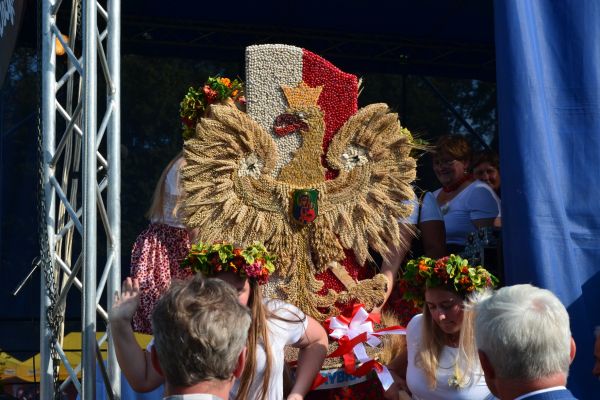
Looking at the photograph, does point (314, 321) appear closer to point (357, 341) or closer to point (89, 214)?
point (357, 341)

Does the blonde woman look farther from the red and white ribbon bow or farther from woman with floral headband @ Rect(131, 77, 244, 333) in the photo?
the red and white ribbon bow

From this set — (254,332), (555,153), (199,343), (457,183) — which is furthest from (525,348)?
(457,183)

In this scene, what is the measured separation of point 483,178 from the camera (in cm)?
524

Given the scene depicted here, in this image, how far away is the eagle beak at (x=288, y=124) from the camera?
12.4 ft

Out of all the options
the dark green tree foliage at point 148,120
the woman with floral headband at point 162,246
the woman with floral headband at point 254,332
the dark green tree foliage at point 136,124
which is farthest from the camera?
the dark green tree foliage at point 148,120

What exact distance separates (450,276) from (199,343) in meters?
1.47

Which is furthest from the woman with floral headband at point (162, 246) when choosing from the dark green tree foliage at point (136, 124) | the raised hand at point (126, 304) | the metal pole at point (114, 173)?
the dark green tree foliage at point (136, 124)

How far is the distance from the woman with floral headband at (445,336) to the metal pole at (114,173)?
1033 millimetres

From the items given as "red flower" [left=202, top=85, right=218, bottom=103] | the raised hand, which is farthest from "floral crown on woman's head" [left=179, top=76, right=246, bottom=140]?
the raised hand

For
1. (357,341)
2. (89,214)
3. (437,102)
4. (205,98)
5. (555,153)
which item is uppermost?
(437,102)

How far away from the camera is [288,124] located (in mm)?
3781

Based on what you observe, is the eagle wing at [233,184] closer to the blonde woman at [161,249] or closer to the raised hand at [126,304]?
the blonde woman at [161,249]

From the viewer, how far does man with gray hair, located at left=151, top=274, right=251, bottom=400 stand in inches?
80.0

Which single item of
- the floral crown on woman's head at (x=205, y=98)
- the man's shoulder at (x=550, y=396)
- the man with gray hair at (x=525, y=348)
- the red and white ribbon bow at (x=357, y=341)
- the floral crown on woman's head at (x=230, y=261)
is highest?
the floral crown on woman's head at (x=205, y=98)
